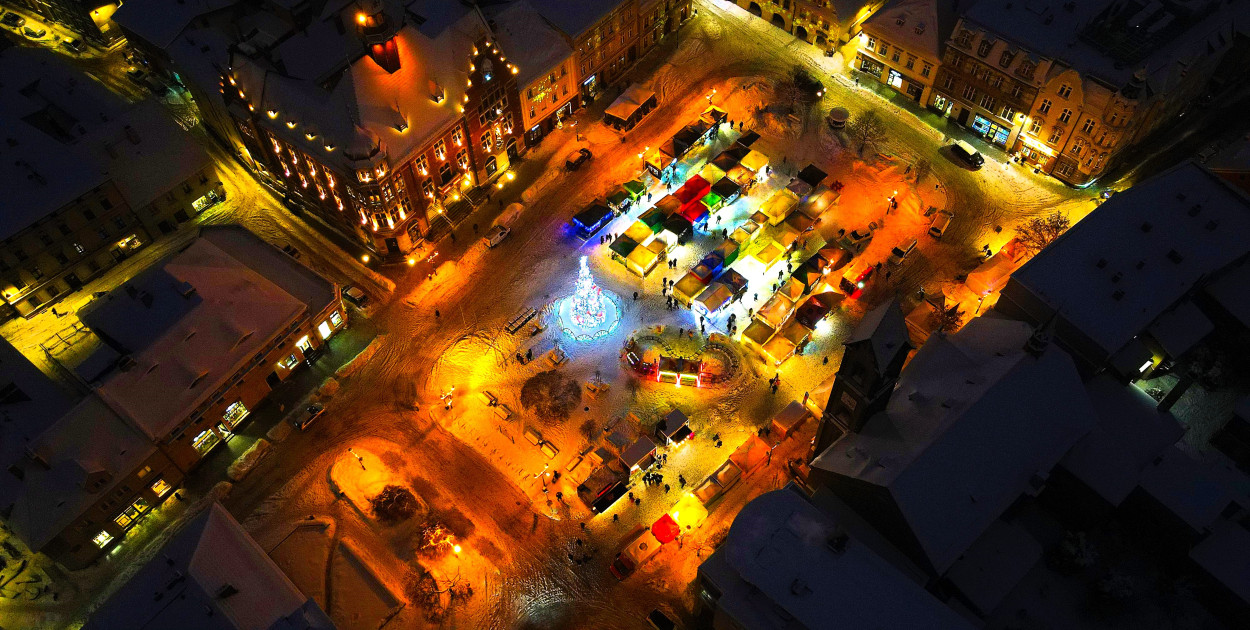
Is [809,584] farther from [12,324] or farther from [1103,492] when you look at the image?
[12,324]

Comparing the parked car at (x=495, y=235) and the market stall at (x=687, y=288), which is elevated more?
the parked car at (x=495, y=235)

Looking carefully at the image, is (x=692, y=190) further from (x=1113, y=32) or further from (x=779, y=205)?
Answer: (x=1113, y=32)

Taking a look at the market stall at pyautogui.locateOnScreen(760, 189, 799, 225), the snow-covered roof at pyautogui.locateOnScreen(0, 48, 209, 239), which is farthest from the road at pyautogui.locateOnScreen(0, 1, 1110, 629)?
the market stall at pyautogui.locateOnScreen(760, 189, 799, 225)

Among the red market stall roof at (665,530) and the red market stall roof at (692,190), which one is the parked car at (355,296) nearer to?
the red market stall roof at (692,190)

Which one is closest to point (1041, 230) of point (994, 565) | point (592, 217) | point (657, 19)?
point (994, 565)

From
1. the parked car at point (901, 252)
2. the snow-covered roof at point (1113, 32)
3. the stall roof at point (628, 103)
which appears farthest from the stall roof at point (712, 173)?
the snow-covered roof at point (1113, 32)

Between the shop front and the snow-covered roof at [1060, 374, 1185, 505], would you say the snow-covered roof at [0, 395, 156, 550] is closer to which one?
the snow-covered roof at [1060, 374, 1185, 505]
